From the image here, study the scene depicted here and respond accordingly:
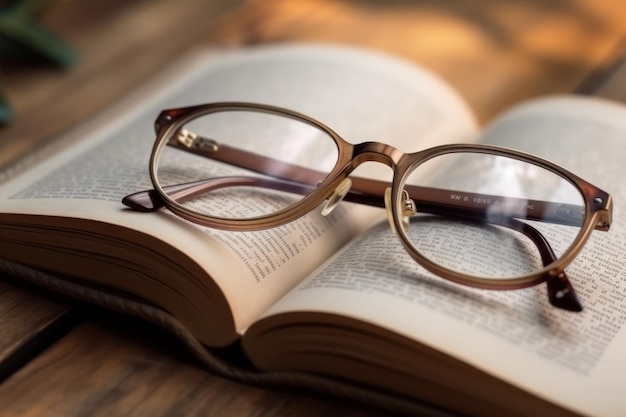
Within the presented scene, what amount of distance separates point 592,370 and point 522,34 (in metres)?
0.71

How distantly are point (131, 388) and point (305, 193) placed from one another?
209 millimetres

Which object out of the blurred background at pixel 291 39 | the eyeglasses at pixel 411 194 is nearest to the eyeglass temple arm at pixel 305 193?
the eyeglasses at pixel 411 194

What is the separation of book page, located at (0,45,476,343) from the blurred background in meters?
0.10

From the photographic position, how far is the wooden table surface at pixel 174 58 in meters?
0.62

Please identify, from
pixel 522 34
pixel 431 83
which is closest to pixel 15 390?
pixel 431 83

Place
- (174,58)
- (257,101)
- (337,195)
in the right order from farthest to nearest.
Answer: (174,58) < (257,101) < (337,195)

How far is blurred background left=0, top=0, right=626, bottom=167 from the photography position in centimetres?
103

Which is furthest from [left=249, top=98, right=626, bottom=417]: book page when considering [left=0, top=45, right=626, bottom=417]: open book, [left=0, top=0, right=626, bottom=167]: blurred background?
[left=0, top=0, right=626, bottom=167]: blurred background

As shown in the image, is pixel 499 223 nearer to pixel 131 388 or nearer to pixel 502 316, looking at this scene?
pixel 502 316

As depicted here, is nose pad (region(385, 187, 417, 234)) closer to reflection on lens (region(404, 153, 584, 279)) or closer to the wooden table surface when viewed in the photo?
reflection on lens (region(404, 153, 584, 279))

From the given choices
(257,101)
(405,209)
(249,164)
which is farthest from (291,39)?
(405,209)

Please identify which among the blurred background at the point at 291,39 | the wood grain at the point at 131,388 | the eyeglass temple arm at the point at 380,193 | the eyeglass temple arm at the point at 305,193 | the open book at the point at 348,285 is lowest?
the wood grain at the point at 131,388

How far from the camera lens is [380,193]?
69 cm

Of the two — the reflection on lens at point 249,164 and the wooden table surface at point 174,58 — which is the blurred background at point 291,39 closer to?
the wooden table surface at point 174,58
